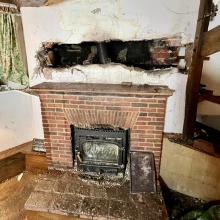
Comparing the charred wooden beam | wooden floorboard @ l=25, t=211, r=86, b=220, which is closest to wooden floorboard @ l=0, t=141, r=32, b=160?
wooden floorboard @ l=25, t=211, r=86, b=220

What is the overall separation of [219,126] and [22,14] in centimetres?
321

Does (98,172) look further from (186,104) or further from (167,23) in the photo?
(167,23)

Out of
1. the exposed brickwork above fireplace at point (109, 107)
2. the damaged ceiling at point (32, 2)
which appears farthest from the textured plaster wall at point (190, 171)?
the damaged ceiling at point (32, 2)

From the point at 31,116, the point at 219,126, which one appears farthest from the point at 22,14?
the point at 219,126

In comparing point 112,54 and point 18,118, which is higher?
point 112,54

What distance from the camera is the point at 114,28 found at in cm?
275

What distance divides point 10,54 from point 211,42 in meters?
2.61

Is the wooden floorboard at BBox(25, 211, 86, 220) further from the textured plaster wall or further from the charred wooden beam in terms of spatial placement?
the charred wooden beam

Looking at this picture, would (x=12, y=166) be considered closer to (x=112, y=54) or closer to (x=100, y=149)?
(x=100, y=149)

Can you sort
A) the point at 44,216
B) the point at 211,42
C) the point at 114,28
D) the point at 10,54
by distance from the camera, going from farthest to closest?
1. the point at 10,54
2. the point at 114,28
3. the point at 44,216
4. the point at 211,42

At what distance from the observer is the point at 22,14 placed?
291cm

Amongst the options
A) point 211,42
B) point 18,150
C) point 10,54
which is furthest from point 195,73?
point 18,150

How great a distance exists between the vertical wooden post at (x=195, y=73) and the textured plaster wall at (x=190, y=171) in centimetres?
25

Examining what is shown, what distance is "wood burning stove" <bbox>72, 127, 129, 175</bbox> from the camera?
288cm
